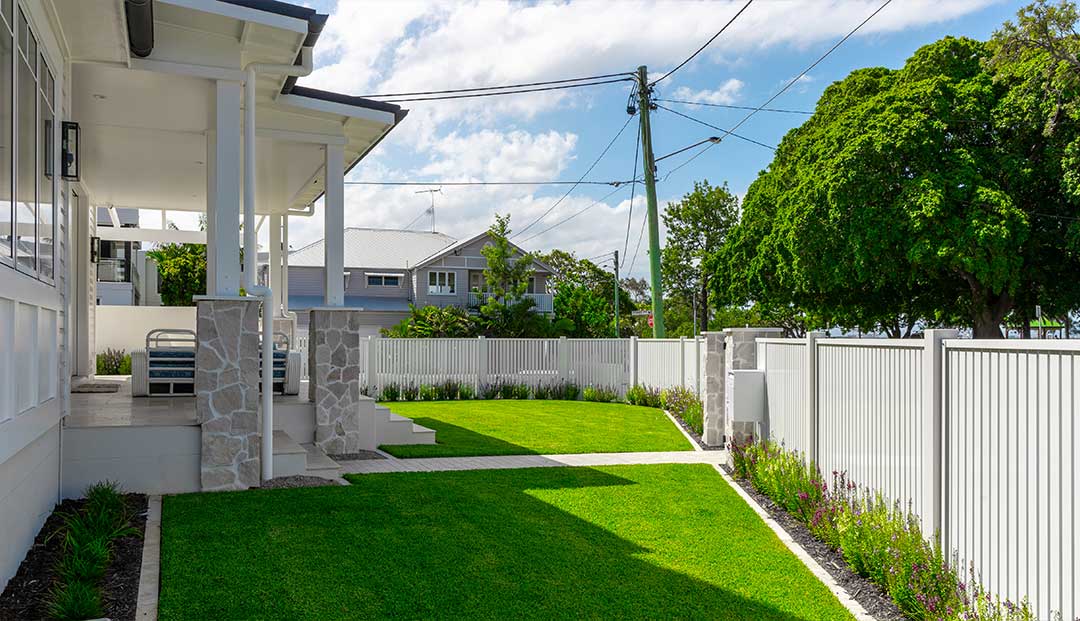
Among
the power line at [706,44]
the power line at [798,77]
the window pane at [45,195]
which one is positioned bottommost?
the window pane at [45,195]

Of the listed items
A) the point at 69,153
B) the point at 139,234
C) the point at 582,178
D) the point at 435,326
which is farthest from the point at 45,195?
the point at 582,178

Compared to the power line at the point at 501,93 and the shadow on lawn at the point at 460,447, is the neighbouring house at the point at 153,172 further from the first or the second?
the power line at the point at 501,93

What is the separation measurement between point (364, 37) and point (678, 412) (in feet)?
31.5

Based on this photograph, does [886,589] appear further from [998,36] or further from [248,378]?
[998,36]

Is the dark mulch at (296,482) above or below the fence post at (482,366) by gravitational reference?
below

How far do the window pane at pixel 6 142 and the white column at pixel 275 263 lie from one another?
935 centimetres

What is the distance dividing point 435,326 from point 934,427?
69.9 feet

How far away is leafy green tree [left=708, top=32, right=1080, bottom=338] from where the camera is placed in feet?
72.5

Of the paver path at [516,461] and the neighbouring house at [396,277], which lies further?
the neighbouring house at [396,277]

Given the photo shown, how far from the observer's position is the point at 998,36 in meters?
22.0

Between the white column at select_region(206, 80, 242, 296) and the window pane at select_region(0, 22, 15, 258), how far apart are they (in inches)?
127

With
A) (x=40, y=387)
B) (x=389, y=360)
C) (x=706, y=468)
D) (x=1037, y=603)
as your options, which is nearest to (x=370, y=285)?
(x=389, y=360)

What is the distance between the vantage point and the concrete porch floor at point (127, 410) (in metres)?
8.26

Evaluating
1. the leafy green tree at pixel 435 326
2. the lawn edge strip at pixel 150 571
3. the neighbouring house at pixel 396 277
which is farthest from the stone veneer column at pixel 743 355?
the neighbouring house at pixel 396 277
